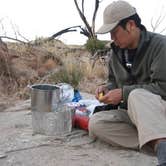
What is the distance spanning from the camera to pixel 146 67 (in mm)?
3705

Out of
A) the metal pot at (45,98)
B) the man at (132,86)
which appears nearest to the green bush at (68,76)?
the metal pot at (45,98)

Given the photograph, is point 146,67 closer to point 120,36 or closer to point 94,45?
point 120,36

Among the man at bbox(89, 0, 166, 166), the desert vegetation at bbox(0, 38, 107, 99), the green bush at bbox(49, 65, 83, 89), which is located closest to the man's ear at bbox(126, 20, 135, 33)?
the man at bbox(89, 0, 166, 166)

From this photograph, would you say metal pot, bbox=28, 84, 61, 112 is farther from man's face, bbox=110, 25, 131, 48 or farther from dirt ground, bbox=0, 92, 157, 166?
man's face, bbox=110, 25, 131, 48

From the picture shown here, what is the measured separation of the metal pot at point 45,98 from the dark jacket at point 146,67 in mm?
553

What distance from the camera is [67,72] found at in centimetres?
721

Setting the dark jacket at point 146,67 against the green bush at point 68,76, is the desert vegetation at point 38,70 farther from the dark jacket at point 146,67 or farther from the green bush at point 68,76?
the dark jacket at point 146,67

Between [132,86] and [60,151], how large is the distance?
0.76 m

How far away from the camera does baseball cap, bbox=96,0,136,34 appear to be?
143 inches

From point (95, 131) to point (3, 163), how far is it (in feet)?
2.58

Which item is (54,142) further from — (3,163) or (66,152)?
(3,163)

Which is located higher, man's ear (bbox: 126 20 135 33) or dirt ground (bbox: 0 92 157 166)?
man's ear (bbox: 126 20 135 33)

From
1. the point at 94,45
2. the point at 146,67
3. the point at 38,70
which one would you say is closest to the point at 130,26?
the point at 146,67

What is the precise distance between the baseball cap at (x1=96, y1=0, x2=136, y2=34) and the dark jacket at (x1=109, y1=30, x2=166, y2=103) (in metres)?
0.20
